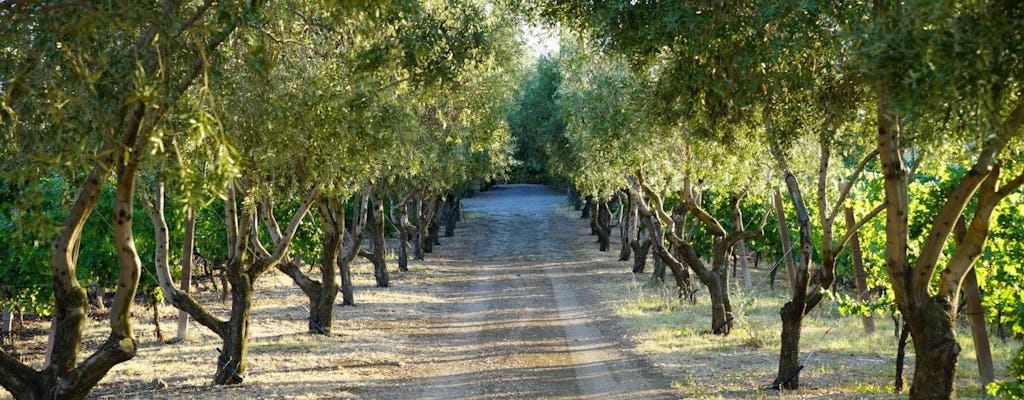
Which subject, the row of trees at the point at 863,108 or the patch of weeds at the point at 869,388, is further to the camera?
the patch of weeds at the point at 869,388

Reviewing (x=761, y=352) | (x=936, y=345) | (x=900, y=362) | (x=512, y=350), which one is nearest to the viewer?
(x=936, y=345)

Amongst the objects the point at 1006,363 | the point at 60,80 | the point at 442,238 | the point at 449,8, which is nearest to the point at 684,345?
the point at 1006,363

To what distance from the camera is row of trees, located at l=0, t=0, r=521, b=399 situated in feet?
27.1

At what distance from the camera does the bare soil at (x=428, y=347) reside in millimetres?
14727

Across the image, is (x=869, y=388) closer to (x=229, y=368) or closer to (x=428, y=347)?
(x=428, y=347)

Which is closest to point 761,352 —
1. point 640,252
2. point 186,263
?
point 186,263

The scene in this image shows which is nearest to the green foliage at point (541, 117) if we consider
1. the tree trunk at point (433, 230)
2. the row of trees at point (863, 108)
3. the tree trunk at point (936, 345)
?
the tree trunk at point (433, 230)

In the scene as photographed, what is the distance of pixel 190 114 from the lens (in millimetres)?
7277

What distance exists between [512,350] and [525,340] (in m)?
1.39

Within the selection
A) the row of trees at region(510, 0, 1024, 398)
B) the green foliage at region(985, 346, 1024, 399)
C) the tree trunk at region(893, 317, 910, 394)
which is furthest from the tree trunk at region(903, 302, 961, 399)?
the tree trunk at region(893, 317, 910, 394)

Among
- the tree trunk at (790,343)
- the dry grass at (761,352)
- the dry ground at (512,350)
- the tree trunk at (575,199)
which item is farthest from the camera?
the tree trunk at (575,199)

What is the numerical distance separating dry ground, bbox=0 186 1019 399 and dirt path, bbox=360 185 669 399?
5 centimetres

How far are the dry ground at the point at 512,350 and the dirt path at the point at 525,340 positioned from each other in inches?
1.8

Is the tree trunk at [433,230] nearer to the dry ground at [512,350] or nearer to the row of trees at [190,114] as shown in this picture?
the dry ground at [512,350]
